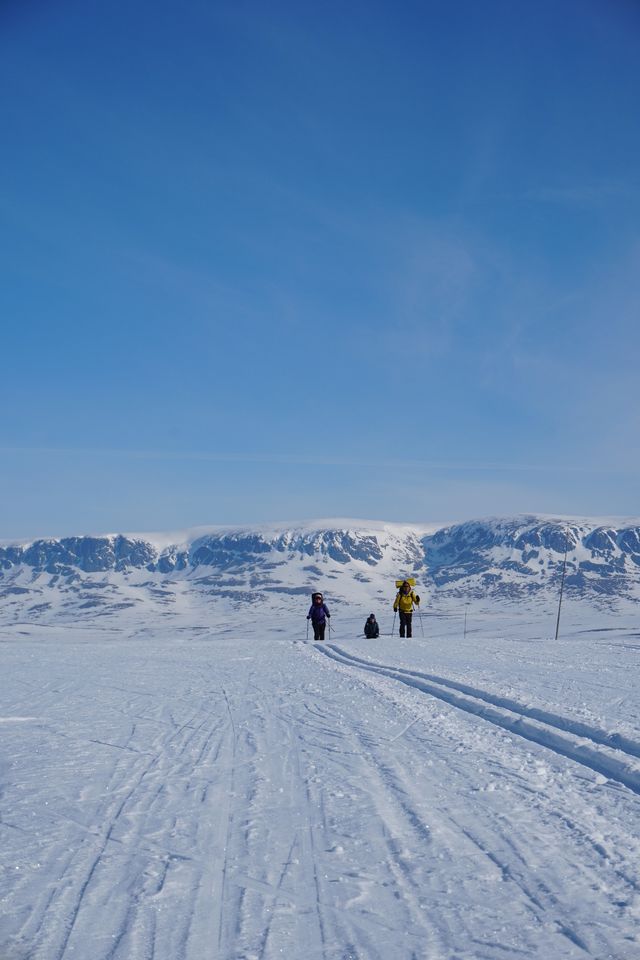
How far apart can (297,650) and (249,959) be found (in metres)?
17.3

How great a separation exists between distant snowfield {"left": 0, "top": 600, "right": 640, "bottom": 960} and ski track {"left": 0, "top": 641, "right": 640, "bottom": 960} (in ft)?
0.05

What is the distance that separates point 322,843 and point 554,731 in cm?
344

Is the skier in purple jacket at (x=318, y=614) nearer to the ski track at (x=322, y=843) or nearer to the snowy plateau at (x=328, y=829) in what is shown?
the snowy plateau at (x=328, y=829)

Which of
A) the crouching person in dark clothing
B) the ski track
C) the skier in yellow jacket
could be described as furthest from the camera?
the crouching person in dark clothing

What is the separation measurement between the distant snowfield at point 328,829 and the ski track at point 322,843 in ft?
0.05

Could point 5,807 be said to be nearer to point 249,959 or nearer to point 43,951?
point 43,951

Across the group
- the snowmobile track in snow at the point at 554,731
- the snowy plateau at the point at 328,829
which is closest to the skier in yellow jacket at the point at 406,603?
the snowmobile track in snow at the point at 554,731

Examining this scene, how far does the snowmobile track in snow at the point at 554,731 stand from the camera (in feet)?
18.7

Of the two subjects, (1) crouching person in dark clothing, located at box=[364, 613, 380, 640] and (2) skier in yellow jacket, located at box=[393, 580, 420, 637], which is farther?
(1) crouching person in dark clothing, located at box=[364, 613, 380, 640]

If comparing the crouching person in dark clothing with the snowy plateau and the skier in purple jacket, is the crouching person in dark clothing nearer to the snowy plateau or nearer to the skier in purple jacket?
the skier in purple jacket

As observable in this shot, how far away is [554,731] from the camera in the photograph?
6863mm

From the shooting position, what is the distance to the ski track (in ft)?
10.6

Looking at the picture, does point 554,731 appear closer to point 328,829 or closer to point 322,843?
point 328,829

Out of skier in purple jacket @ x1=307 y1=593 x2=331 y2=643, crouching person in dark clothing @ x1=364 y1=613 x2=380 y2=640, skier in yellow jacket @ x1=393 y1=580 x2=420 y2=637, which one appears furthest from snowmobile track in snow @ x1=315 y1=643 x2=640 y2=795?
crouching person in dark clothing @ x1=364 y1=613 x2=380 y2=640
